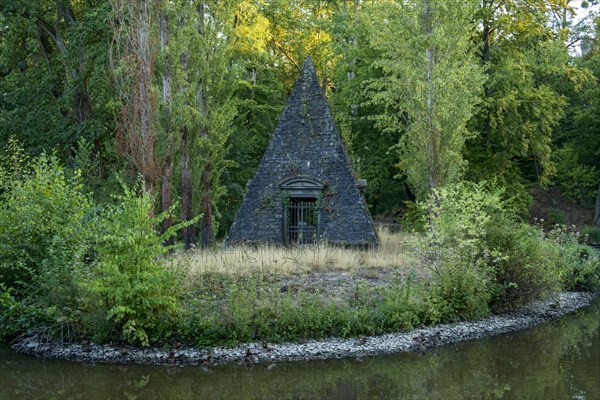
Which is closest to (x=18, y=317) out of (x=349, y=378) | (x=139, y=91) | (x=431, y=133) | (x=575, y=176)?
(x=139, y=91)

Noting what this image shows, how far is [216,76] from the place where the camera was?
57.9 ft

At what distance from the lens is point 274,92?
2706cm

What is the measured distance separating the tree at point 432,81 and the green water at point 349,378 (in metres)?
7.27

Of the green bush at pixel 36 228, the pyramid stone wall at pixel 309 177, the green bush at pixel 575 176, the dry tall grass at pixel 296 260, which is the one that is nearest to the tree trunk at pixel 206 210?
the pyramid stone wall at pixel 309 177

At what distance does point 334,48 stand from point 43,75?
456 inches

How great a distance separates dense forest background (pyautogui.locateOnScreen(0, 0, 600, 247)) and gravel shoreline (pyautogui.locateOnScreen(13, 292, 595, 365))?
9.31 feet

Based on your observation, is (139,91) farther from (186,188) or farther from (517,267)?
(517,267)

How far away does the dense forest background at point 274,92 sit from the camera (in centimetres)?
1510

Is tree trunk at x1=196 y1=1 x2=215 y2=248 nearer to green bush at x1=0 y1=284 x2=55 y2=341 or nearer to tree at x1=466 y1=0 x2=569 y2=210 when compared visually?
green bush at x1=0 y1=284 x2=55 y2=341

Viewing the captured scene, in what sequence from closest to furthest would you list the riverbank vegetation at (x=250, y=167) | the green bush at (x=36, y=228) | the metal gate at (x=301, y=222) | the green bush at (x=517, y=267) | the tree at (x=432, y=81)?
the riverbank vegetation at (x=250, y=167), the green bush at (x=36, y=228), the green bush at (x=517, y=267), the tree at (x=432, y=81), the metal gate at (x=301, y=222)

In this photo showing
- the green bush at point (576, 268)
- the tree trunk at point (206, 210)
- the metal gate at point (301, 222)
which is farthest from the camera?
the tree trunk at point (206, 210)

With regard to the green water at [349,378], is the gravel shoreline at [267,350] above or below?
above

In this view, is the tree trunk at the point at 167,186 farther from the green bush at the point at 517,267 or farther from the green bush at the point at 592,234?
the green bush at the point at 592,234

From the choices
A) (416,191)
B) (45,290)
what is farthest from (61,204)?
(416,191)
